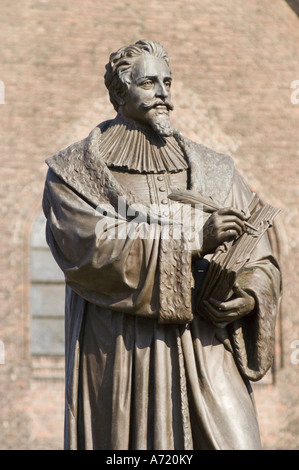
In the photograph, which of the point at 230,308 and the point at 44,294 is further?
the point at 44,294

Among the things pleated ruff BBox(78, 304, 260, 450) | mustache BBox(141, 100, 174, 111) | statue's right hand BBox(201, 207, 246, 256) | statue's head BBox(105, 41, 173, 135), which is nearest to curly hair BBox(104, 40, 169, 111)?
statue's head BBox(105, 41, 173, 135)

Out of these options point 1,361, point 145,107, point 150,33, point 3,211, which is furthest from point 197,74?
point 145,107

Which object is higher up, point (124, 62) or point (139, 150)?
point (124, 62)

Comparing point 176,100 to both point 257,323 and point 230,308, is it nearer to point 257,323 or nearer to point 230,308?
point 257,323

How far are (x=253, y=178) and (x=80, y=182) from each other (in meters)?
11.8

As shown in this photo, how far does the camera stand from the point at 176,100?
64.0ft

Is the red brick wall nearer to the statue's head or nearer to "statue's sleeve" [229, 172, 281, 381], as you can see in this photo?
the statue's head

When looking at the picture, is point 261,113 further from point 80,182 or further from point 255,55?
point 80,182

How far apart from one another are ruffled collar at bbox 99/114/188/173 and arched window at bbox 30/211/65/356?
10854 millimetres

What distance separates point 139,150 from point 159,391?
1271 millimetres

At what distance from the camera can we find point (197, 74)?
1972 centimetres

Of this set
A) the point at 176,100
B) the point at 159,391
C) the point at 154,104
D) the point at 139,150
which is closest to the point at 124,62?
the point at 154,104

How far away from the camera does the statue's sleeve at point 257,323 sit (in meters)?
7.77

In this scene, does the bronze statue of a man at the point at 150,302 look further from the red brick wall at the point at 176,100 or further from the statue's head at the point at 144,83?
the red brick wall at the point at 176,100
